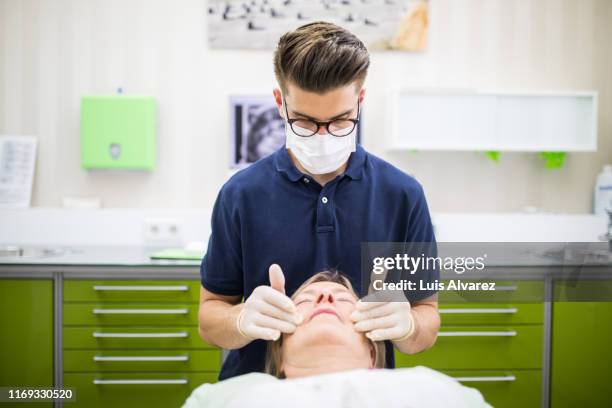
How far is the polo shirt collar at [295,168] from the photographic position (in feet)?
4.55

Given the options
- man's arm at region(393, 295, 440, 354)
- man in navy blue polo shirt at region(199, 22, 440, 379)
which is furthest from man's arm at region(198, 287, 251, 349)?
man's arm at region(393, 295, 440, 354)

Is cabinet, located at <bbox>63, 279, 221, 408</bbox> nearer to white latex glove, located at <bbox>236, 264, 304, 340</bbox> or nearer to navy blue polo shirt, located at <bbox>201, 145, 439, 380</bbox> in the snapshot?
navy blue polo shirt, located at <bbox>201, 145, 439, 380</bbox>

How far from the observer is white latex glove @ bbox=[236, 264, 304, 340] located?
115 centimetres

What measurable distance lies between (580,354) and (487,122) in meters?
1.29

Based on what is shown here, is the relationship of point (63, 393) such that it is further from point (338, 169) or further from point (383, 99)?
point (383, 99)

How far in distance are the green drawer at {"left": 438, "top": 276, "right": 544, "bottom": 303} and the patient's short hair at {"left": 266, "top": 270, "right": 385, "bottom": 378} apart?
0.23 m

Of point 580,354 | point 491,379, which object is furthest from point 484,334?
point 580,354

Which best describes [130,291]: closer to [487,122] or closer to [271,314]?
[271,314]

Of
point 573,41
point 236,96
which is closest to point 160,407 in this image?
point 236,96

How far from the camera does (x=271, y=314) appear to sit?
1.16 meters

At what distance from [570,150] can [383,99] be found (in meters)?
1.06

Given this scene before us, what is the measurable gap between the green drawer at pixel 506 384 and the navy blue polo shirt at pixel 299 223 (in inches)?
35.7

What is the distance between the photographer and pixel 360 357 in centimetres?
126

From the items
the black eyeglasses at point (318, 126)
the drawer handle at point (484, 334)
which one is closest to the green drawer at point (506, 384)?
the drawer handle at point (484, 334)
